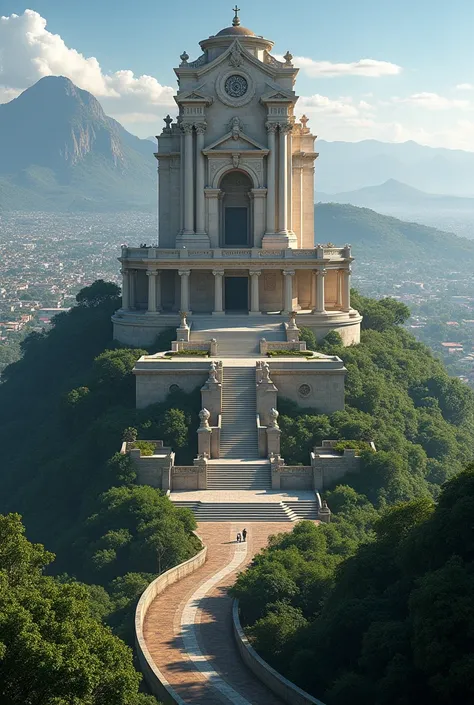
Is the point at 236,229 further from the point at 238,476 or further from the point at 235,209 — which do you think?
the point at 238,476

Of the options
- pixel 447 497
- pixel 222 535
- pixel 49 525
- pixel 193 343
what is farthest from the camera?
pixel 193 343

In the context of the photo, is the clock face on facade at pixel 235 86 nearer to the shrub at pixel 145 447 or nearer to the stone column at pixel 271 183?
the stone column at pixel 271 183

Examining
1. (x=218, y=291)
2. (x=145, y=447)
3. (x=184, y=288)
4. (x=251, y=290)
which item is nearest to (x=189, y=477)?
(x=145, y=447)

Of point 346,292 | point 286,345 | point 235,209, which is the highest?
point 235,209

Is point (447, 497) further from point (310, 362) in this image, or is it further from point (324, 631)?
point (310, 362)

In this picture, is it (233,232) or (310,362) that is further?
(233,232)

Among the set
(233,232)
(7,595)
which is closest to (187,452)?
(233,232)

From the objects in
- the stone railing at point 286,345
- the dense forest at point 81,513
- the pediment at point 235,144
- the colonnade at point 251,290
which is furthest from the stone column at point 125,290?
the stone railing at point 286,345
